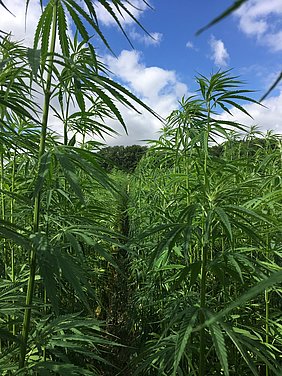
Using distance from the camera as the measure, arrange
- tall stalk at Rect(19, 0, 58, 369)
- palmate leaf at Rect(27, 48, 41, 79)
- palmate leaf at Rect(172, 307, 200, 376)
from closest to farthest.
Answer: palmate leaf at Rect(27, 48, 41, 79), palmate leaf at Rect(172, 307, 200, 376), tall stalk at Rect(19, 0, 58, 369)

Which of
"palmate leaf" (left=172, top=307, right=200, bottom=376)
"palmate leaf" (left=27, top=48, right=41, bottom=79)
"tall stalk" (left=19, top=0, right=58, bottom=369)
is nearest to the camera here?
"palmate leaf" (left=27, top=48, right=41, bottom=79)

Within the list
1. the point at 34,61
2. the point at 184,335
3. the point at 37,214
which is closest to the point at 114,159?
the point at 37,214

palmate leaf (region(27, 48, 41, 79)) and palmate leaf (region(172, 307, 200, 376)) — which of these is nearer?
palmate leaf (region(27, 48, 41, 79))

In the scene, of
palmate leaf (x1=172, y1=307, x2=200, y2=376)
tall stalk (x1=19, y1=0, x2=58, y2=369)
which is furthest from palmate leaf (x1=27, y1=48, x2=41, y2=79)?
palmate leaf (x1=172, y1=307, x2=200, y2=376)

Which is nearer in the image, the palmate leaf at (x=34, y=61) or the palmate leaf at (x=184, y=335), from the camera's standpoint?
the palmate leaf at (x=34, y=61)

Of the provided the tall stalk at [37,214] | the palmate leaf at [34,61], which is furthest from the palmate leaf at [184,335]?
the palmate leaf at [34,61]

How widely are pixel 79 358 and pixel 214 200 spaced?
5.29 feet

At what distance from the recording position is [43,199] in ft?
6.52

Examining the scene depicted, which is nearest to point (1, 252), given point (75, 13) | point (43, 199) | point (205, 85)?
point (43, 199)

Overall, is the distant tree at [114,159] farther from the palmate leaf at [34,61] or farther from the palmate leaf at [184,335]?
the palmate leaf at [184,335]

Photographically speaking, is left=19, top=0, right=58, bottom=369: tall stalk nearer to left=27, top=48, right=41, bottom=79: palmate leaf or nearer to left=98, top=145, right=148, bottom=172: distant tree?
left=98, top=145, right=148, bottom=172: distant tree

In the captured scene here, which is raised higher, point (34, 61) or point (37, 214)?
point (34, 61)

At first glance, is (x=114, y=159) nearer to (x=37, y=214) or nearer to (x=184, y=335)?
(x=37, y=214)

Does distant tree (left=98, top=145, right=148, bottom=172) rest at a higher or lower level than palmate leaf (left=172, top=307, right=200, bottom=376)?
higher
